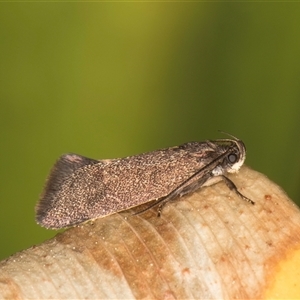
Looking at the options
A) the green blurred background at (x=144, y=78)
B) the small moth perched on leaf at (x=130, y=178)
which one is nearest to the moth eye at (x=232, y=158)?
the small moth perched on leaf at (x=130, y=178)

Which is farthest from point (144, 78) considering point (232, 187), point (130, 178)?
point (232, 187)

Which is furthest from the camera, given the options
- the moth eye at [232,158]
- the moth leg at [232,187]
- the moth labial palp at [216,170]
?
the moth eye at [232,158]

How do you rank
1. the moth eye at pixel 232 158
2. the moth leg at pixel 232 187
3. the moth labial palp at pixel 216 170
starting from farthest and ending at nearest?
the moth eye at pixel 232 158
the moth labial palp at pixel 216 170
the moth leg at pixel 232 187

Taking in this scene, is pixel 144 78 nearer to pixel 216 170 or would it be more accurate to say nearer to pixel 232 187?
pixel 216 170

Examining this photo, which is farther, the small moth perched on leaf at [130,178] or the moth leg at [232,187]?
the small moth perched on leaf at [130,178]

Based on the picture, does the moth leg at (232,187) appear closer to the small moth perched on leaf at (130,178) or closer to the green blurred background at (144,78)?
the small moth perched on leaf at (130,178)

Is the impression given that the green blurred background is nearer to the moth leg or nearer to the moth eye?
the moth eye
